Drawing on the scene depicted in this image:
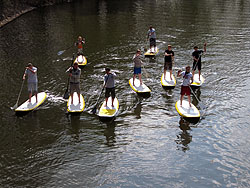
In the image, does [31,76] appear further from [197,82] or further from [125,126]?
[197,82]

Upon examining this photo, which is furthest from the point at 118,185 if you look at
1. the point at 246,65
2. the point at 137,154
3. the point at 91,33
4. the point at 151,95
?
the point at 91,33

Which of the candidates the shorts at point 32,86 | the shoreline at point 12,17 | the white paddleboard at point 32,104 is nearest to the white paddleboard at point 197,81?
the white paddleboard at point 32,104

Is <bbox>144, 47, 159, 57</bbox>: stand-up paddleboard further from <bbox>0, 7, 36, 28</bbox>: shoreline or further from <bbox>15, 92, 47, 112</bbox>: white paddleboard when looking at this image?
<bbox>0, 7, 36, 28</bbox>: shoreline

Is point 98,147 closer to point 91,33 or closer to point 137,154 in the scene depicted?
point 137,154

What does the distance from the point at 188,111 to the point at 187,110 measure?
0.36 feet

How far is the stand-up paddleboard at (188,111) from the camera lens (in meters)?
14.2

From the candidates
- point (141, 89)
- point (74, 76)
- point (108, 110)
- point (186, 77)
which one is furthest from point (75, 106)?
point (186, 77)

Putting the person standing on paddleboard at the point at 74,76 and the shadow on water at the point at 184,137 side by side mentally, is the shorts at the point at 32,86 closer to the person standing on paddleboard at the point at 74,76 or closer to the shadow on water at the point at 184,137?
the person standing on paddleboard at the point at 74,76

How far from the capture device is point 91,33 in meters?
32.0

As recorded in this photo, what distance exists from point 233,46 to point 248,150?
16.9m

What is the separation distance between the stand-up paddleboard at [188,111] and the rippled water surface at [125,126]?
0.40 meters

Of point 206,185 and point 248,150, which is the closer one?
point 206,185

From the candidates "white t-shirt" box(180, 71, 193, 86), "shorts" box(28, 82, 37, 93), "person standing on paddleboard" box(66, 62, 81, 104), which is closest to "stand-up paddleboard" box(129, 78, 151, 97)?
"white t-shirt" box(180, 71, 193, 86)

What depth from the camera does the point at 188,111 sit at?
14.7 m
